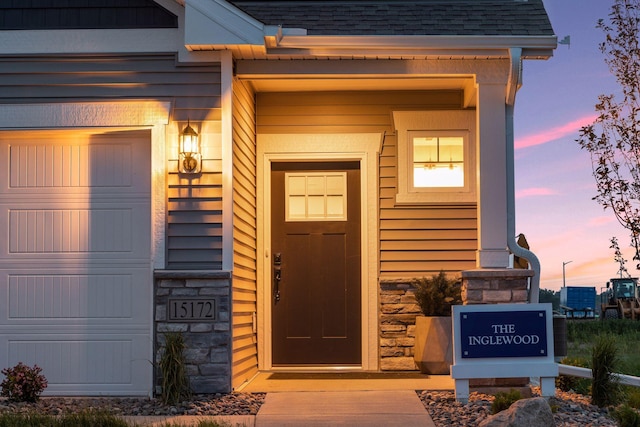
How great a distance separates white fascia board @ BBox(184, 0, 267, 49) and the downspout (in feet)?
7.25

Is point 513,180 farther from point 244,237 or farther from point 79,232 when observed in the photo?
point 79,232

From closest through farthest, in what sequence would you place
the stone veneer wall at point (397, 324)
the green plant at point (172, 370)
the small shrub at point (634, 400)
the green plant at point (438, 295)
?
1. the small shrub at point (634, 400)
2. the green plant at point (172, 370)
3. the green plant at point (438, 295)
4. the stone veneer wall at point (397, 324)

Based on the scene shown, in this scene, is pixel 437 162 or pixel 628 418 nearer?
pixel 628 418

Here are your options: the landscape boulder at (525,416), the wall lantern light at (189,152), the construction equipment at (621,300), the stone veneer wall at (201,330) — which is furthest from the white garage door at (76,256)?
the construction equipment at (621,300)

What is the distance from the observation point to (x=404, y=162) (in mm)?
9000

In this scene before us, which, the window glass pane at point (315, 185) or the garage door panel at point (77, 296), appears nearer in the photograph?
the garage door panel at point (77, 296)

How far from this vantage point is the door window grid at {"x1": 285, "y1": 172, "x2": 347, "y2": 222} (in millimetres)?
9125

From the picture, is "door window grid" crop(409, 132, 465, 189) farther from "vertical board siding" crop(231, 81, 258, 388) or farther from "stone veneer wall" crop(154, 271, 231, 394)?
"stone veneer wall" crop(154, 271, 231, 394)

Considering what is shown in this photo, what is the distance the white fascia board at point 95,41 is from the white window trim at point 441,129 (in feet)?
8.67

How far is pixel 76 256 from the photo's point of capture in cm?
768

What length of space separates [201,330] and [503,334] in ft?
8.24

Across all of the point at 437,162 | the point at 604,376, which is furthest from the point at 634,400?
the point at 437,162

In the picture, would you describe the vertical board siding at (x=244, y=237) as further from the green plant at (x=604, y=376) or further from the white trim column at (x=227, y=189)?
the green plant at (x=604, y=376)

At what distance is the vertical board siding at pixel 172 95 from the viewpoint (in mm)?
7402
